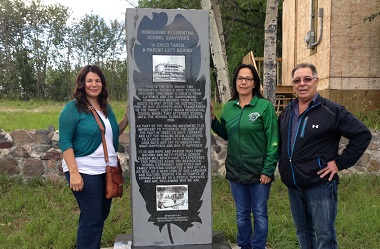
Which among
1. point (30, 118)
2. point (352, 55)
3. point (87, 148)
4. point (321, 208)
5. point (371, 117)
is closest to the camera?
point (321, 208)

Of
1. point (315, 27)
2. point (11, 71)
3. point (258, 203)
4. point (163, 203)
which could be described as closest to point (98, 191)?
point (163, 203)

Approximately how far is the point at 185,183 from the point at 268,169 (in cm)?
93

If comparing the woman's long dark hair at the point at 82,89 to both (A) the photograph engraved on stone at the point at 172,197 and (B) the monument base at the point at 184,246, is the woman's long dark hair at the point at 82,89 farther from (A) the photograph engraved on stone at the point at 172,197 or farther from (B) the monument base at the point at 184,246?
(B) the monument base at the point at 184,246

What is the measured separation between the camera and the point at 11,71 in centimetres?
3039

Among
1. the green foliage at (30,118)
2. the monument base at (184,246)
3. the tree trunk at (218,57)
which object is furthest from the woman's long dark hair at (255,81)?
the tree trunk at (218,57)

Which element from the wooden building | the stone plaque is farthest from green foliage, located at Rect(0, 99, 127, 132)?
the wooden building

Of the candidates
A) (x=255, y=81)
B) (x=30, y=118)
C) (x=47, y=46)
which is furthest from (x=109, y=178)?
(x=47, y=46)

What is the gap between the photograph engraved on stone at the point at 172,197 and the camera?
391cm

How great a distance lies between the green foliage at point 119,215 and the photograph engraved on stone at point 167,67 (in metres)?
1.95

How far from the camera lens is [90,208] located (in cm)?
326

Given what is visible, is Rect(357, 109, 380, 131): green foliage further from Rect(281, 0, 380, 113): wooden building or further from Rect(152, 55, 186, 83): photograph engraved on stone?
Rect(152, 55, 186, 83): photograph engraved on stone

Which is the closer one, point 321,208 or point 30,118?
point 321,208

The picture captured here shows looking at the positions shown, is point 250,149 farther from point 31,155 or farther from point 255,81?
point 31,155

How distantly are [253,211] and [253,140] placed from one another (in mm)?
667
